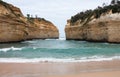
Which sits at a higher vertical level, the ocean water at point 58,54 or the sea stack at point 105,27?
the sea stack at point 105,27

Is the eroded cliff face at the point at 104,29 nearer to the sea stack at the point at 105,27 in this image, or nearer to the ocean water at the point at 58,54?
the sea stack at the point at 105,27

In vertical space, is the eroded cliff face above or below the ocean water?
above

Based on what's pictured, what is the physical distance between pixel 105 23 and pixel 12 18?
14.1 m

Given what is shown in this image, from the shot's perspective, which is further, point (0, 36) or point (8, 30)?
point (8, 30)

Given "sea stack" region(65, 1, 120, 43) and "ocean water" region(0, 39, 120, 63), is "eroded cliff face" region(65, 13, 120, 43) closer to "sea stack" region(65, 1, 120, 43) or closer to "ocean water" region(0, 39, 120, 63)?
"sea stack" region(65, 1, 120, 43)

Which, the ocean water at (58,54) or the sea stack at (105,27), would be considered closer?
the ocean water at (58,54)

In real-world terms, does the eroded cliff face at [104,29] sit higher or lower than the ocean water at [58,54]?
higher

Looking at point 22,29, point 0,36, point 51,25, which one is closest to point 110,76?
point 0,36

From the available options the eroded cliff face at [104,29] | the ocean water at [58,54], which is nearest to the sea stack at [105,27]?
the eroded cliff face at [104,29]

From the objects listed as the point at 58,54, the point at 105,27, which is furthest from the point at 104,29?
the point at 58,54

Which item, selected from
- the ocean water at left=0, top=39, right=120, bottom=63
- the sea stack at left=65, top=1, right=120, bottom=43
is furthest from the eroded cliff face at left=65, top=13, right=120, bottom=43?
the ocean water at left=0, top=39, right=120, bottom=63

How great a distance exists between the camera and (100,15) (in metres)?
48.9

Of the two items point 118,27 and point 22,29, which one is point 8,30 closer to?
point 22,29

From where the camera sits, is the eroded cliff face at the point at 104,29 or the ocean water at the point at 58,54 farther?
the eroded cliff face at the point at 104,29
